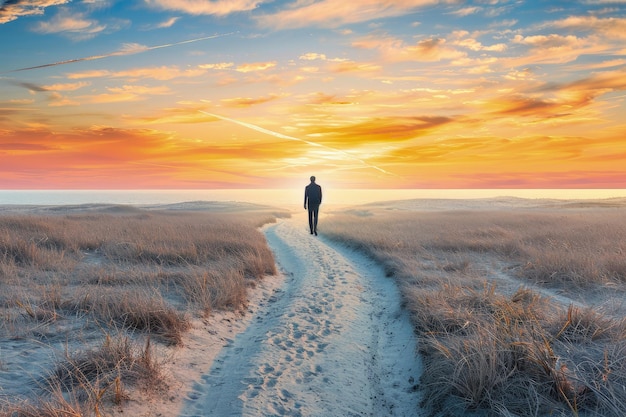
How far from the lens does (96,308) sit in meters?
7.12

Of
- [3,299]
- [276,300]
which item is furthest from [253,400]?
[3,299]

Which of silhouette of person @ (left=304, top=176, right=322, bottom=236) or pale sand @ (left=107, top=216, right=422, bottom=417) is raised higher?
silhouette of person @ (left=304, top=176, right=322, bottom=236)

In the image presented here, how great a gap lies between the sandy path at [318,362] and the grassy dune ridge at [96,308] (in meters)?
0.91

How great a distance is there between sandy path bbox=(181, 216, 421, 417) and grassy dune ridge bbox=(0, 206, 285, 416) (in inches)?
35.9

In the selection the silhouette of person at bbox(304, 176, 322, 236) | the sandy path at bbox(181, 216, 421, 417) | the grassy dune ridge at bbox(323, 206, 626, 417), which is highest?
the silhouette of person at bbox(304, 176, 322, 236)

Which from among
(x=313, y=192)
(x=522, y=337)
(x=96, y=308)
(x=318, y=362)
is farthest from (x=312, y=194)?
(x=522, y=337)

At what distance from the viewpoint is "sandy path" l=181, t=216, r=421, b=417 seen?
16.2ft

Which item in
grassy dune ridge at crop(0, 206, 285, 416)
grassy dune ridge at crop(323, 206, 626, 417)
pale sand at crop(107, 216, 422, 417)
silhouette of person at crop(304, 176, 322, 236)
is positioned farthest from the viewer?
silhouette of person at crop(304, 176, 322, 236)

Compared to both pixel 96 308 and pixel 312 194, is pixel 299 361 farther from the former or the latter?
pixel 312 194

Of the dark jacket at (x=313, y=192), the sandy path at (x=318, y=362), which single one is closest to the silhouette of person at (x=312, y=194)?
the dark jacket at (x=313, y=192)

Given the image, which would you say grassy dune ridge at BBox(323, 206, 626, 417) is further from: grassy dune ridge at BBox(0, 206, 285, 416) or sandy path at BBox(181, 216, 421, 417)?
grassy dune ridge at BBox(0, 206, 285, 416)

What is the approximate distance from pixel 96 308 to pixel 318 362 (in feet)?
14.0

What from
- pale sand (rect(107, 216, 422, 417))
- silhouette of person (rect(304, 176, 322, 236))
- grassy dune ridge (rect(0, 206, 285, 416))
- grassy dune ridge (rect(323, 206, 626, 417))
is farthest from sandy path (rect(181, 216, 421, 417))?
silhouette of person (rect(304, 176, 322, 236))

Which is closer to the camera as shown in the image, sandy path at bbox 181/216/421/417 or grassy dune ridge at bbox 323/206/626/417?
grassy dune ridge at bbox 323/206/626/417
